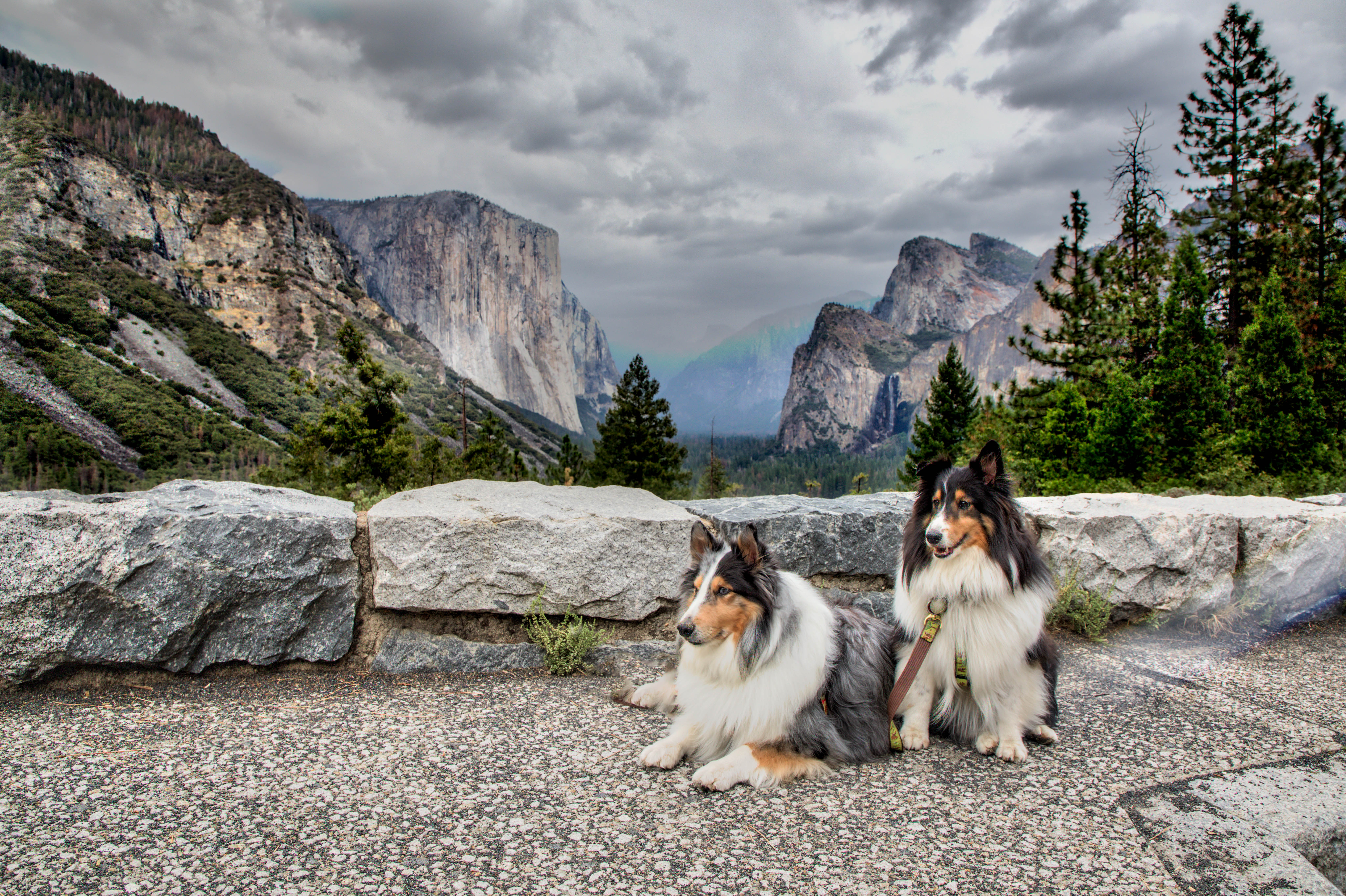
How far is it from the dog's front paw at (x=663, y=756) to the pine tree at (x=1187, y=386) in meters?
12.5

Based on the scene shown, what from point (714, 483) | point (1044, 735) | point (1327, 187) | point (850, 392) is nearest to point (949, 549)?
point (1044, 735)

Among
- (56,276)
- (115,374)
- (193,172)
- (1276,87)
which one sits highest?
(193,172)

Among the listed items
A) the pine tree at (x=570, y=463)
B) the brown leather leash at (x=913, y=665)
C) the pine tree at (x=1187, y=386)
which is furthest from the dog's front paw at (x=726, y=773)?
the pine tree at (x=570, y=463)

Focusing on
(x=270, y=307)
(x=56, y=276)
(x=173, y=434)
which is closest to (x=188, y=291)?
(x=270, y=307)

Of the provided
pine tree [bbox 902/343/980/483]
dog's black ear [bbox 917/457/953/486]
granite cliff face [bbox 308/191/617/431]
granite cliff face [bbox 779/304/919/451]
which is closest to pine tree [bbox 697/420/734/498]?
pine tree [bbox 902/343/980/483]

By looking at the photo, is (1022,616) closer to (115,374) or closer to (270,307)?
(115,374)

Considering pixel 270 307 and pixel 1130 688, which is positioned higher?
pixel 270 307

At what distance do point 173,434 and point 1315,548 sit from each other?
7664 centimetres

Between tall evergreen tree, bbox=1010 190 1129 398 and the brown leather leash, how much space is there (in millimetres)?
19500

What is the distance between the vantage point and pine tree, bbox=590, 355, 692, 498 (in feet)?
139

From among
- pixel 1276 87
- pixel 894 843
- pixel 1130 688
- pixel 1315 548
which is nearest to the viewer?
pixel 894 843

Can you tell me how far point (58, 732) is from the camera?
3.30 m

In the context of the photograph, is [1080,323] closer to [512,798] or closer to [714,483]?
[512,798]

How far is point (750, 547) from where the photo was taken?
3.10 m
